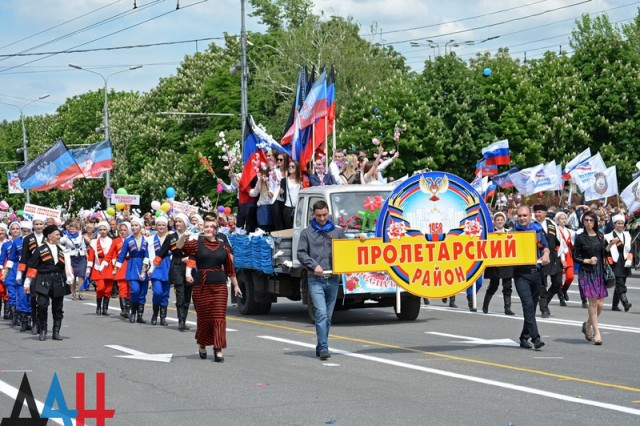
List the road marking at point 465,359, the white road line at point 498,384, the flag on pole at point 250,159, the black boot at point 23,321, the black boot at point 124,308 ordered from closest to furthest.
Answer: the white road line at point 498,384 → the road marking at point 465,359 → the black boot at point 23,321 → the flag on pole at point 250,159 → the black boot at point 124,308

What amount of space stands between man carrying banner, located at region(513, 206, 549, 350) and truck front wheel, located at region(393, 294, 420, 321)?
378 cm

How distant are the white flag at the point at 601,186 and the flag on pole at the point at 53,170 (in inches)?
616

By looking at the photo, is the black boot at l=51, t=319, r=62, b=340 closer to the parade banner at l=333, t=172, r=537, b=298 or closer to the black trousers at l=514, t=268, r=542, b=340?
the parade banner at l=333, t=172, r=537, b=298

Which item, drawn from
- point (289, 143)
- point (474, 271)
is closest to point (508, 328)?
point (474, 271)

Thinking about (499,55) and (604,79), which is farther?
(499,55)

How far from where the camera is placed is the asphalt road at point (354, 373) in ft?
33.8

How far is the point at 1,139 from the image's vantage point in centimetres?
13012

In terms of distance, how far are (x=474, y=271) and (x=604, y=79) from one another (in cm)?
4561

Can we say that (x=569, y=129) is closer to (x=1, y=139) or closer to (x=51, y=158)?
(x=51, y=158)

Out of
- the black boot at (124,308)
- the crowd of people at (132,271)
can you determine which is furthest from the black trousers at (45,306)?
the black boot at (124,308)

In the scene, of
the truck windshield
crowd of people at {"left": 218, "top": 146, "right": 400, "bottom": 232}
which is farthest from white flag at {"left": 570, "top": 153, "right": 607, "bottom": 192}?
the truck windshield

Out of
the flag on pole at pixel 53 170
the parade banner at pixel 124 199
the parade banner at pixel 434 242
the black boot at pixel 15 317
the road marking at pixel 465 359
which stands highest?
the flag on pole at pixel 53 170

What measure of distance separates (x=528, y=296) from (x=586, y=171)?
19418 mm

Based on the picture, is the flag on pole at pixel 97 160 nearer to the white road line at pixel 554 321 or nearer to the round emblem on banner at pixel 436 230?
the white road line at pixel 554 321
